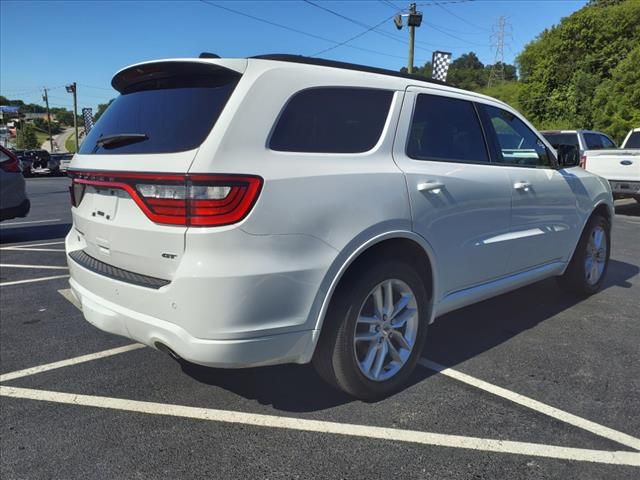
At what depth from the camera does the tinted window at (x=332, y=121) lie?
8.16 ft

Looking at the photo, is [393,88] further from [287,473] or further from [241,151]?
[287,473]

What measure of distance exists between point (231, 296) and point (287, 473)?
0.85 m

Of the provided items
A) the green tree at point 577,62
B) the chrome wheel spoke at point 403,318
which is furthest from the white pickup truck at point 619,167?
the green tree at point 577,62

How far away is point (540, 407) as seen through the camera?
2.88m

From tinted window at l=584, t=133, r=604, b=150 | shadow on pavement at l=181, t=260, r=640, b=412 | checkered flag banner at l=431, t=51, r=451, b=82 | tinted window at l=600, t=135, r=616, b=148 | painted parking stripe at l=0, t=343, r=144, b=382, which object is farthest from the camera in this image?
checkered flag banner at l=431, t=51, r=451, b=82

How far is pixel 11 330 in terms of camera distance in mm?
4172

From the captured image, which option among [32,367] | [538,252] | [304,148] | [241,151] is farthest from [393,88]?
[32,367]

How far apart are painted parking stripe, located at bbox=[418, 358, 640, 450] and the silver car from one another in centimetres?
769

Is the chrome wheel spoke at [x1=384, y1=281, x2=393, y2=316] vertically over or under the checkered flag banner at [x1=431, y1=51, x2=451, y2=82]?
under

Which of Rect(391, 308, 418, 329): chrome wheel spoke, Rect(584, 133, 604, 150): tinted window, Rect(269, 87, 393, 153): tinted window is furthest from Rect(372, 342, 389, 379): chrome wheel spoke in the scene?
Rect(584, 133, 604, 150): tinted window

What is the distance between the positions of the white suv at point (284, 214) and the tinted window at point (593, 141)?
1101cm

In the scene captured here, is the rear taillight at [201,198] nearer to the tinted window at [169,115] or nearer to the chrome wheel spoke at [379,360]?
the tinted window at [169,115]

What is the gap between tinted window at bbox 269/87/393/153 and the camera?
98.0 inches

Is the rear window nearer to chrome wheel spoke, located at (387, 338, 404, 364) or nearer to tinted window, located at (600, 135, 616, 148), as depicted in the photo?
chrome wheel spoke, located at (387, 338, 404, 364)
